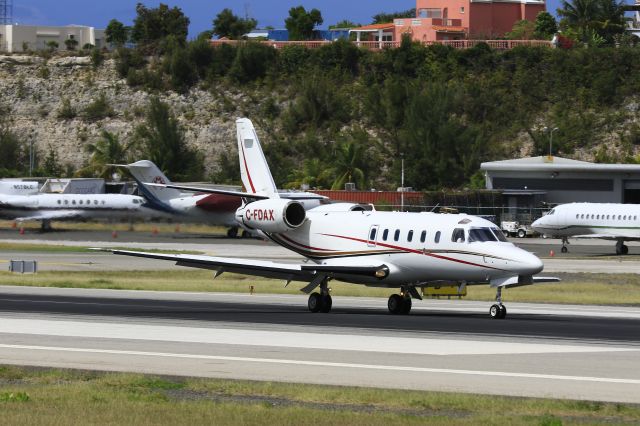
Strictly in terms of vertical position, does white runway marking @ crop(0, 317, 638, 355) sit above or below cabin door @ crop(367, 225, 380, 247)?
below

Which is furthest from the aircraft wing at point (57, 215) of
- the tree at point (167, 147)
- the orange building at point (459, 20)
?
the orange building at point (459, 20)

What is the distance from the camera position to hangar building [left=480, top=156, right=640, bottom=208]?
9788 centimetres

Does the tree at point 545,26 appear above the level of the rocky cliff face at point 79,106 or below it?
above

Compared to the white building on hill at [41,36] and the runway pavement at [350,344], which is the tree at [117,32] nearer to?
the white building on hill at [41,36]

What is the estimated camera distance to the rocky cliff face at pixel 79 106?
13125 centimetres

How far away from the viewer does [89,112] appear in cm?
13588

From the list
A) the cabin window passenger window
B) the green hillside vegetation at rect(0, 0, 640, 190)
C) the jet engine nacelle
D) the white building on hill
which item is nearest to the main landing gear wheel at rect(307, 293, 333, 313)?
the jet engine nacelle

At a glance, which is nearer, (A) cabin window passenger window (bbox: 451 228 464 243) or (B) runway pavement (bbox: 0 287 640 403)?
(B) runway pavement (bbox: 0 287 640 403)

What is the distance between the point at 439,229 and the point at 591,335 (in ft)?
21.1

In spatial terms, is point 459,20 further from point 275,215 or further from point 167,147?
point 275,215

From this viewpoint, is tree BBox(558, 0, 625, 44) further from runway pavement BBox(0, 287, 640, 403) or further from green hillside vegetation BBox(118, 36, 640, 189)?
runway pavement BBox(0, 287, 640, 403)

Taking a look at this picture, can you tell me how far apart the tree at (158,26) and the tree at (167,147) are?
22.8 m

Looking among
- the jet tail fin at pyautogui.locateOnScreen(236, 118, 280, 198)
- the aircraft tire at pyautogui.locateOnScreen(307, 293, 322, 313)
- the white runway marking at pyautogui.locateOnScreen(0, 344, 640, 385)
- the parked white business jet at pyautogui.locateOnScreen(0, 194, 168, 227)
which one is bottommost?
the parked white business jet at pyautogui.locateOnScreen(0, 194, 168, 227)

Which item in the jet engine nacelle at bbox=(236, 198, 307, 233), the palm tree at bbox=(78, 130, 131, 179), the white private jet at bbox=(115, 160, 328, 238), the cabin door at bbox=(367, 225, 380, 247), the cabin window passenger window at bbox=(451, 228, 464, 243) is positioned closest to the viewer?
the cabin window passenger window at bbox=(451, 228, 464, 243)
